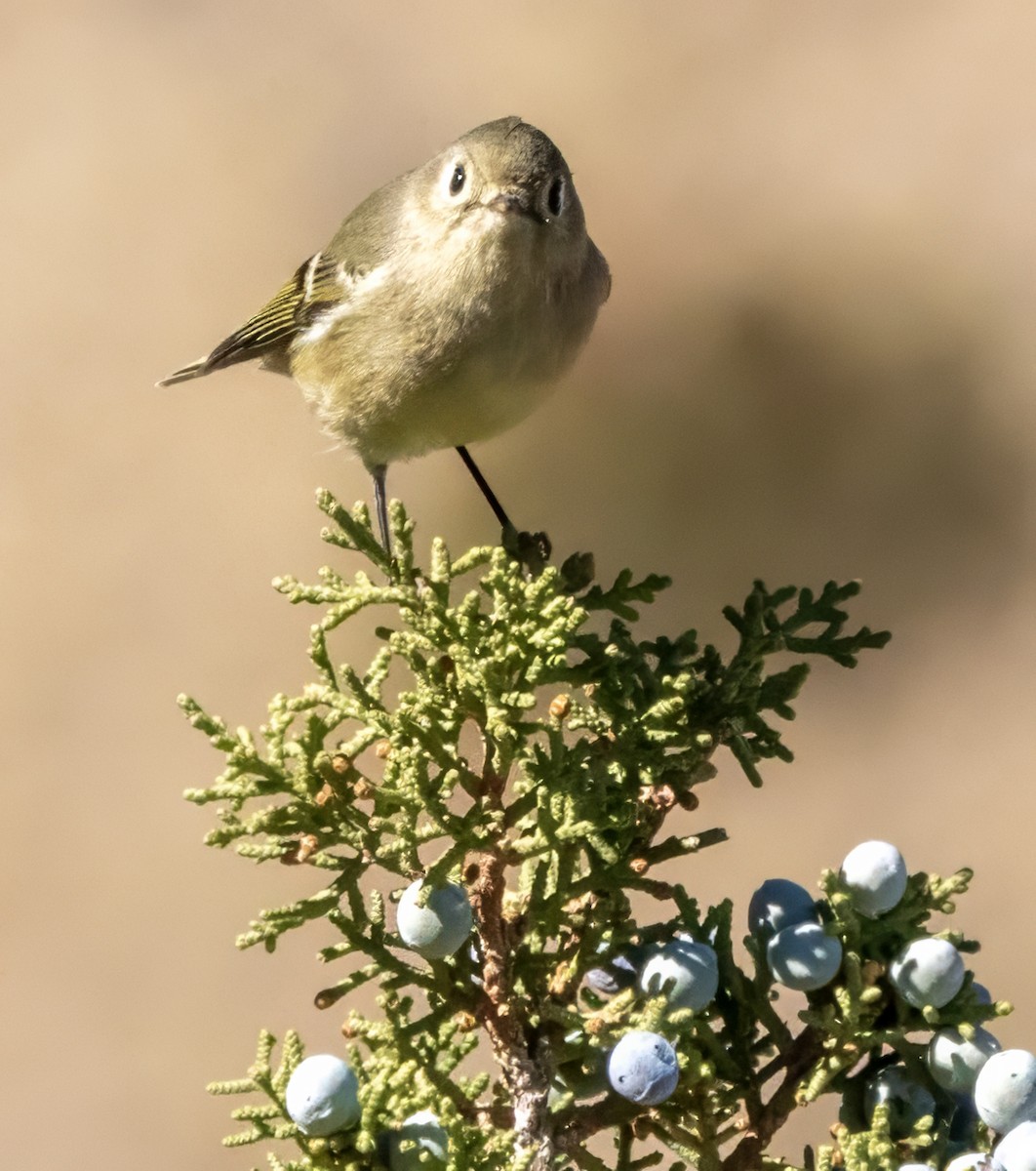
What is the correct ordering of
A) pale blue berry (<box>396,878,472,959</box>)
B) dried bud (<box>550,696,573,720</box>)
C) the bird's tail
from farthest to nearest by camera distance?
the bird's tail < dried bud (<box>550,696,573,720</box>) < pale blue berry (<box>396,878,472,959</box>)

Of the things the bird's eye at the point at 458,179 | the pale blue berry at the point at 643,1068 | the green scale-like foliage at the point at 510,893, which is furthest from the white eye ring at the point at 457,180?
the pale blue berry at the point at 643,1068

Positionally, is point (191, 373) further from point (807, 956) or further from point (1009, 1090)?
point (1009, 1090)

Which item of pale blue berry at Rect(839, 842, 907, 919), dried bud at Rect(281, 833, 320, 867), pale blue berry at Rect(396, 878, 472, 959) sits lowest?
pale blue berry at Rect(839, 842, 907, 919)

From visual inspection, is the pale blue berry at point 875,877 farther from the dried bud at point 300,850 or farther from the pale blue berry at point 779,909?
the dried bud at point 300,850

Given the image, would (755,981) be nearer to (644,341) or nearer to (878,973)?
(878,973)

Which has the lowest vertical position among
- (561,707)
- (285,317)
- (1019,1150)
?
(1019,1150)

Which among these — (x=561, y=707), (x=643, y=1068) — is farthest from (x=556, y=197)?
(x=643, y=1068)

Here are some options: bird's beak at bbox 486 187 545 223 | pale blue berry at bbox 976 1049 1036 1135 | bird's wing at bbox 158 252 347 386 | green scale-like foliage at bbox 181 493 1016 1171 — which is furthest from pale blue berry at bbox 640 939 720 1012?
bird's wing at bbox 158 252 347 386

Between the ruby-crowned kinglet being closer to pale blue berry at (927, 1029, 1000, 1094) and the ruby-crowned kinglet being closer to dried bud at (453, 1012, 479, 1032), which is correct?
dried bud at (453, 1012, 479, 1032)
